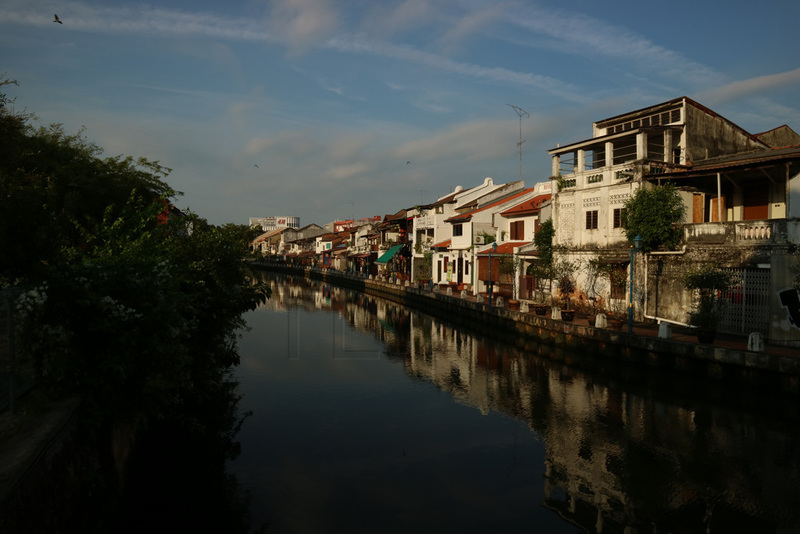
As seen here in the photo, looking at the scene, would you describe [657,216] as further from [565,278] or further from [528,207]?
[528,207]

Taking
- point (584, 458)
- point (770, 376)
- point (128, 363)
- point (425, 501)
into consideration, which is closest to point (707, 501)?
point (584, 458)

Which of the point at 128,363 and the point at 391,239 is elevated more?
the point at 391,239

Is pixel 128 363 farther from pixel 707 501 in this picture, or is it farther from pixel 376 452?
pixel 707 501

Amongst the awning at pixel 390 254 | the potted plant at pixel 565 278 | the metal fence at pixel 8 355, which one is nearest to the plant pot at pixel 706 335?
the potted plant at pixel 565 278

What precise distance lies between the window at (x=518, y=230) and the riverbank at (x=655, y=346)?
905cm

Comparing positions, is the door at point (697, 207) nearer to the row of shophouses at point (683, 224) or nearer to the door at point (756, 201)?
the row of shophouses at point (683, 224)

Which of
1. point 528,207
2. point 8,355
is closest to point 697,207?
point 528,207

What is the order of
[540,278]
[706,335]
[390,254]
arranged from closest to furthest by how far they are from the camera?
[706,335]
[540,278]
[390,254]

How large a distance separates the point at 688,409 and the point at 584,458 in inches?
220

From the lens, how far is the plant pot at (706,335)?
58.4 feet

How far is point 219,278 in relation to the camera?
46.3 ft

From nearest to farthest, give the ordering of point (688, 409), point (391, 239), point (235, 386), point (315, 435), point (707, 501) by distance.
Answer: point (707, 501), point (315, 435), point (688, 409), point (235, 386), point (391, 239)

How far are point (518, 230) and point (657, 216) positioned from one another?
17.8 meters

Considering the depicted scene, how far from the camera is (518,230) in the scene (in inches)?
1650
